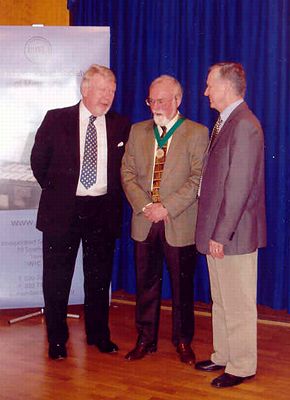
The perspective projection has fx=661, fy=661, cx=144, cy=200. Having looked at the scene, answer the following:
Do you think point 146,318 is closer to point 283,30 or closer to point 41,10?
point 283,30

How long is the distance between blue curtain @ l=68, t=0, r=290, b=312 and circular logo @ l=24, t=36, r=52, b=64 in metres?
0.77

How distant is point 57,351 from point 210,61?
225cm

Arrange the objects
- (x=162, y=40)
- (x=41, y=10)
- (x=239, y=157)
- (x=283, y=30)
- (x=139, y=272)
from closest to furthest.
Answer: (x=239, y=157) < (x=139, y=272) < (x=283, y=30) < (x=162, y=40) < (x=41, y=10)

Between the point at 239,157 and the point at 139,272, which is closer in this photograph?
the point at 239,157

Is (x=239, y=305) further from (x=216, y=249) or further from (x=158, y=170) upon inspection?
(x=158, y=170)

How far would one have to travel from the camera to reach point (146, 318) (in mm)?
3701

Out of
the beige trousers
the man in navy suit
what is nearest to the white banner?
the man in navy suit

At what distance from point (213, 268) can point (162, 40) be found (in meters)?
2.07

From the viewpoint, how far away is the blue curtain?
4.43 m

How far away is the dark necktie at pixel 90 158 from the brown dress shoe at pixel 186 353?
102 cm

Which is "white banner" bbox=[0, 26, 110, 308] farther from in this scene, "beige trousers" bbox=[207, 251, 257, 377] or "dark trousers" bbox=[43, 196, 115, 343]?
"beige trousers" bbox=[207, 251, 257, 377]

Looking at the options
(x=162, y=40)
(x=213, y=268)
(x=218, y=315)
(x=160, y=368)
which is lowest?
(x=160, y=368)

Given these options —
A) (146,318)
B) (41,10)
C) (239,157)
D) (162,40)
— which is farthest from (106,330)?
(41,10)

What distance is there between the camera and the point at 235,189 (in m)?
3.05
